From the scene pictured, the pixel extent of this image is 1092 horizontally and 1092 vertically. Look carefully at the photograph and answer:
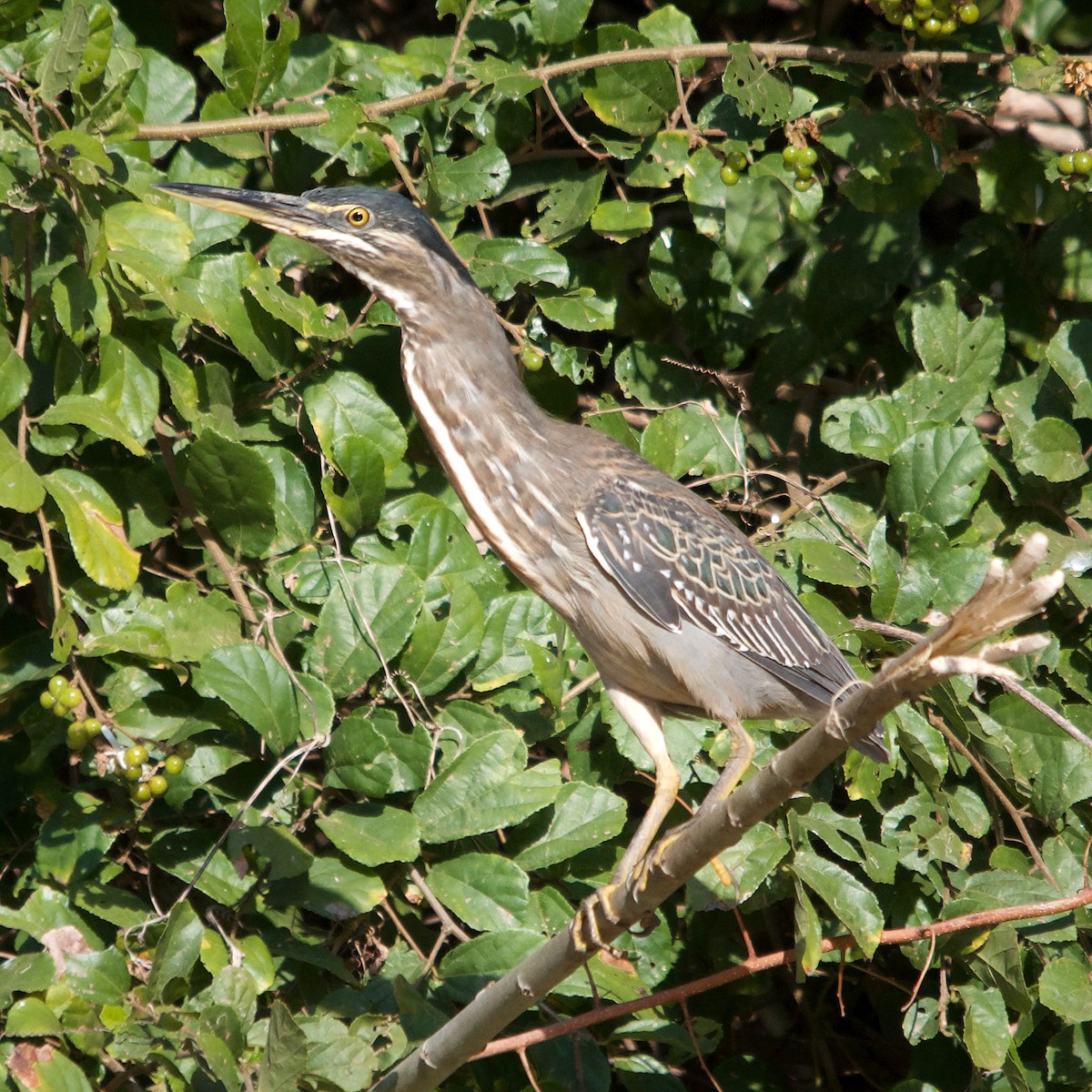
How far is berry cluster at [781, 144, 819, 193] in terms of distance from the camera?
10.9ft

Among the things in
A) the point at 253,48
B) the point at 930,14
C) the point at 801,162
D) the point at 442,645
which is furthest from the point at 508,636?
the point at 930,14

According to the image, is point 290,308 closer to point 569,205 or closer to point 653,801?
point 569,205

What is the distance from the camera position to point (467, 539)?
3.28 m

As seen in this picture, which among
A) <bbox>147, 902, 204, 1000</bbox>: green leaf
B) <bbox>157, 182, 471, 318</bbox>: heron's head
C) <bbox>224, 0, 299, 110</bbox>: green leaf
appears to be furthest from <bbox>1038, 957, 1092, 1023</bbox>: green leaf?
<bbox>224, 0, 299, 110</bbox>: green leaf

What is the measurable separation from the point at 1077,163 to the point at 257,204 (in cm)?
201

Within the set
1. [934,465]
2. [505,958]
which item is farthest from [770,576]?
[505,958]

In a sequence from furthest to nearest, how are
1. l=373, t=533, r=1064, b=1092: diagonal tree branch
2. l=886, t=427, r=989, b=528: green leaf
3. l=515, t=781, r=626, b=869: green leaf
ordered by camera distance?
l=886, t=427, r=989, b=528: green leaf < l=515, t=781, r=626, b=869: green leaf < l=373, t=533, r=1064, b=1092: diagonal tree branch

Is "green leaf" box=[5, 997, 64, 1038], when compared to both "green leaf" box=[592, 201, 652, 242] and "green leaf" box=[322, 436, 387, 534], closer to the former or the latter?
"green leaf" box=[322, 436, 387, 534]

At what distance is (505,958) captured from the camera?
9.43 feet

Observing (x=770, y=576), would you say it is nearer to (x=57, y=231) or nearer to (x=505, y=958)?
(x=505, y=958)

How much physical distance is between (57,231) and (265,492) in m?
0.72

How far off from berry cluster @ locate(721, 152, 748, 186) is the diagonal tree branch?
1.62m

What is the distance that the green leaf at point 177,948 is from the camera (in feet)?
8.71

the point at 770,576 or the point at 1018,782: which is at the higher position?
the point at 770,576
